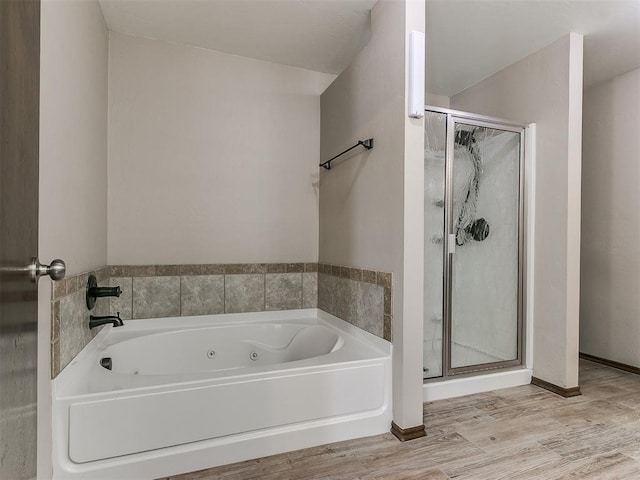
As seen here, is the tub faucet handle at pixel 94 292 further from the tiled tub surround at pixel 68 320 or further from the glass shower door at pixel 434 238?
the glass shower door at pixel 434 238

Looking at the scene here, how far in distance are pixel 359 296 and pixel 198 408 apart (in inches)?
44.2

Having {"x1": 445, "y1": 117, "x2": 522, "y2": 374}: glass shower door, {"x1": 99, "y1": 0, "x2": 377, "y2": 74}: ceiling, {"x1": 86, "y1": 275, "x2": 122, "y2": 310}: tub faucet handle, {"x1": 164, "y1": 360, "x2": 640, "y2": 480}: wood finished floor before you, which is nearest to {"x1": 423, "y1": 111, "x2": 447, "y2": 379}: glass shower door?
{"x1": 445, "y1": 117, "x2": 522, "y2": 374}: glass shower door

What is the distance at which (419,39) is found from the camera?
73.3 inches

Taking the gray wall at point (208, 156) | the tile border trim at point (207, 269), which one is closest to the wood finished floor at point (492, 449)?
the tile border trim at point (207, 269)

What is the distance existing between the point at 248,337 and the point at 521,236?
6.89 ft

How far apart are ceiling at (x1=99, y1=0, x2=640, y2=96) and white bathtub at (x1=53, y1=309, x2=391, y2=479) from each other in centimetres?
200

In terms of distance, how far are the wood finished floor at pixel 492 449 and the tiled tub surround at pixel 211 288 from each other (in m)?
1.26

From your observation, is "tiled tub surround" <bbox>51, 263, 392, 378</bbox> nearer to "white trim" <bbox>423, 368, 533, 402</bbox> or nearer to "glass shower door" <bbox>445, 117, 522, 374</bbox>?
"white trim" <bbox>423, 368, 533, 402</bbox>

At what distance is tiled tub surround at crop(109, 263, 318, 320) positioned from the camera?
2533 mm

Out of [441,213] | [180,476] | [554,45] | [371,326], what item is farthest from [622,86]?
[180,476]

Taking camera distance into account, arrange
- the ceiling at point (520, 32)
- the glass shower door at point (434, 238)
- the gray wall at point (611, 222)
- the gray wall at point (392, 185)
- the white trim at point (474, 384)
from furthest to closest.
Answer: the gray wall at point (611, 222) → the glass shower door at point (434, 238) → the white trim at point (474, 384) → the ceiling at point (520, 32) → the gray wall at point (392, 185)

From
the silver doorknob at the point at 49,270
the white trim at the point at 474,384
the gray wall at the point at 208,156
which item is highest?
the gray wall at the point at 208,156

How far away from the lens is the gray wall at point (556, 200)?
2.41 m

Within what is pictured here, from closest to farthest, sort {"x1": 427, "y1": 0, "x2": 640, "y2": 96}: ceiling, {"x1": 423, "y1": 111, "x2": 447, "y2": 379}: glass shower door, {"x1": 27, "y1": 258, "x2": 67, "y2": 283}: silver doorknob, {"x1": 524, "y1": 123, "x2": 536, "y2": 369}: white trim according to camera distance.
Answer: {"x1": 27, "y1": 258, "x2": 67, "y2": 283}: silver doorknob < {"x1": 427, "y1": 0, "x2": 640, "y2": 96}: ceiling < {"x1": 423, "y1": 111, "x2": 447, "y2": 379}: glass shower door < {"x1": 524, "y1": 123, "x2": 536, "y2": 369}: white trim
